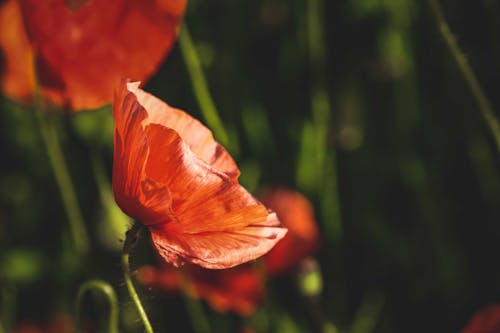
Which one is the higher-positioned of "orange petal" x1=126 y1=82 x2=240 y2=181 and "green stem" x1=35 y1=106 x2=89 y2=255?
"orange petal" x1=126 y1=82 x2=240 y2=181

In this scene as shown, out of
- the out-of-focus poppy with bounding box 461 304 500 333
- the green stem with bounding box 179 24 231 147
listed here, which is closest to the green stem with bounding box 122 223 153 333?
the out-of-focus poppy with bounding box 461 304 500 333

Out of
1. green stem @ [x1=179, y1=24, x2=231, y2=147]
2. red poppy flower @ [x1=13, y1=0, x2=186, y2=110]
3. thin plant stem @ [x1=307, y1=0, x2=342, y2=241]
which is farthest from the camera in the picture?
thin plant stem @ [x1=307, y1=0, x2=342, y2=241]

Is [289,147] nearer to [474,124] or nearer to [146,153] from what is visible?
[474,124]

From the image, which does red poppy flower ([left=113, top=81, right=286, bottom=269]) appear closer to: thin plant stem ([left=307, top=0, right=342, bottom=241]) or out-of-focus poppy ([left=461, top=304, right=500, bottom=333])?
out-of-focus poppy ([left=461, top=304, right=500, bottom=333])

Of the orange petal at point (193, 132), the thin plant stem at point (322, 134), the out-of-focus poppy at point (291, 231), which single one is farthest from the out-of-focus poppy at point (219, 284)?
the orange petal at point (193, 132)

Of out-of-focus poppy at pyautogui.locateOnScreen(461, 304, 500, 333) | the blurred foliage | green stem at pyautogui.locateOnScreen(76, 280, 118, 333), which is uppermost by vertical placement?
green stem at pyautogui.locateOnScreen(76, 280, 118, 333)

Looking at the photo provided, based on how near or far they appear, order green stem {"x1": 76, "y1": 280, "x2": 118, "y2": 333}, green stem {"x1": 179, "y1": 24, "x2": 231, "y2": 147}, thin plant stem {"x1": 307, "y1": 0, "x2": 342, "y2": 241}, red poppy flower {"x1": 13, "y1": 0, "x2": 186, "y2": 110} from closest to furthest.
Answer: green stem {"x1": 76, "y1": 280, "x2": 118, "y2": 333} < red poppy flower {"x1": 13, "y1": 0, "x2": 186, "y2": 110} < green stem {"x1": 179, "y1": 24, "x2": 231, "y2": 147} < thin plant stem {"x1": 307, "y1": 0, "x2": 342, "y2": 241}

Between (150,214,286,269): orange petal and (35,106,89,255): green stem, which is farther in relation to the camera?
(35,106,89,255): green stem
